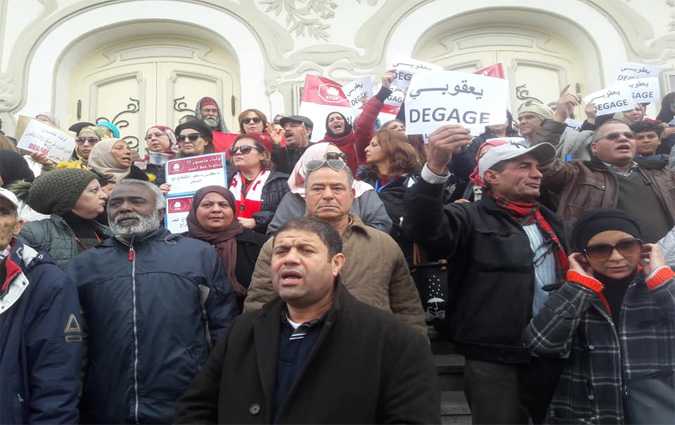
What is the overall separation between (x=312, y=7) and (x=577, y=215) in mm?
6841

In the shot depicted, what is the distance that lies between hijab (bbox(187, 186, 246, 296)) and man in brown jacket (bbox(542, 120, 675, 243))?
1762 mm

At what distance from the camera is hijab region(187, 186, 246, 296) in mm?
3607

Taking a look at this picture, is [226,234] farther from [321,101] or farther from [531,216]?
[321,101]

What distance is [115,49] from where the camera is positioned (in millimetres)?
10398

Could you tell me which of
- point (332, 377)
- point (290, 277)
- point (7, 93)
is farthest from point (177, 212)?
point (7, 93)

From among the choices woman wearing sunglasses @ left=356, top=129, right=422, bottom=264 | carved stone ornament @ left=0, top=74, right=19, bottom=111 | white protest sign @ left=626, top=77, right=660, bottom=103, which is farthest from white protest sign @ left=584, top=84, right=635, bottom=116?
carved stone ornament @ left=0, top=74, right=19, bottom=111

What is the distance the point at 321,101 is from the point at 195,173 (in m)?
2.33

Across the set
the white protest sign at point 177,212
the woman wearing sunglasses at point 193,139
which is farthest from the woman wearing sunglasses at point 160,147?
the white protest sign at point 177,212

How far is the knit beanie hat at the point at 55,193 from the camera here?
3.62 metres

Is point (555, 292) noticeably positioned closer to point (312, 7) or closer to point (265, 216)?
point (265, 216)

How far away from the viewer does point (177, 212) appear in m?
4.51

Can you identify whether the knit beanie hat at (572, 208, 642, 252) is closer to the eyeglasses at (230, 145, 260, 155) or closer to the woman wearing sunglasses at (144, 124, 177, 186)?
the eyeglasses at (230, 145, 260, 155)

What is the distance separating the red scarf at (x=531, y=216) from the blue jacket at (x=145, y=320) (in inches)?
55.1

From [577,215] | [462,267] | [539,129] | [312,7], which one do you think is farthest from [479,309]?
[312,7]
